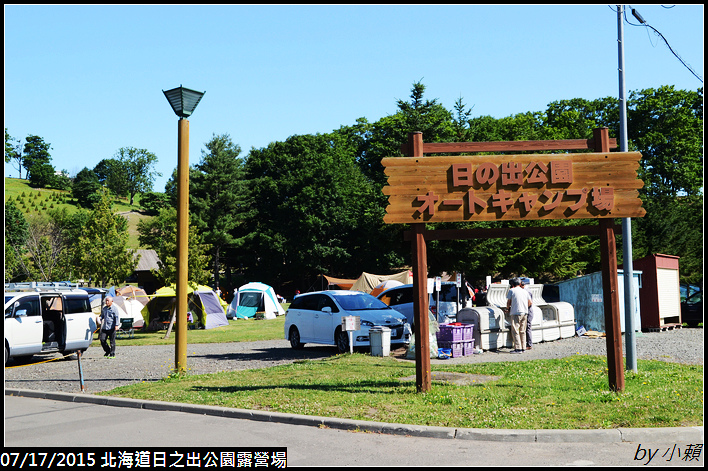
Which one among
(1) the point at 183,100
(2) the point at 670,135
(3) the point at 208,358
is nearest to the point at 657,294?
(3) the point at 208,358

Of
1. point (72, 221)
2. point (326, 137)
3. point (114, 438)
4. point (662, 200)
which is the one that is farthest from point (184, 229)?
point (72, 221)

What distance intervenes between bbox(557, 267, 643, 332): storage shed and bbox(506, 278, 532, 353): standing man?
5747mm

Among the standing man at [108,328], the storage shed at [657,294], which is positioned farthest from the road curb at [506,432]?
the storage shed at [657,294]

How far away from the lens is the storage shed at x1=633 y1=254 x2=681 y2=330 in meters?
23.1

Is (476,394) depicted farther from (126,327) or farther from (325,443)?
(126,327)

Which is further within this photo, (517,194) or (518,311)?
(518,311)

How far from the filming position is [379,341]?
638 inches

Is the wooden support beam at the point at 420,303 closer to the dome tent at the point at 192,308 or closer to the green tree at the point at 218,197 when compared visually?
the dome tent at the point at 192,308

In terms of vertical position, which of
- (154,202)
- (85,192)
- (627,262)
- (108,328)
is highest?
(85,192)

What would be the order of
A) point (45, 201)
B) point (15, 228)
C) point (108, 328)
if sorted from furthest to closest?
point (45, 201) < point (15, 228) < point (108, 328)

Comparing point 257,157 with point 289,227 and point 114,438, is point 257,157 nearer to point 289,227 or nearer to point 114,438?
point 289,227

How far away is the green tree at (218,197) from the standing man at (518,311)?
157 ft

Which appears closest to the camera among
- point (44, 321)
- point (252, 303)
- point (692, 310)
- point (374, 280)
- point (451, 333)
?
point (451, 333)

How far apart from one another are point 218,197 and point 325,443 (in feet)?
192
